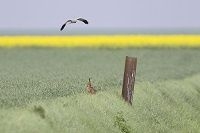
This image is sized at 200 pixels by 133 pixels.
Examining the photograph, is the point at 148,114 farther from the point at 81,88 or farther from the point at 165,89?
the point at 165,89

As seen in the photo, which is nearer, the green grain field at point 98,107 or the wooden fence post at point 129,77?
the green grain field at point 98,107

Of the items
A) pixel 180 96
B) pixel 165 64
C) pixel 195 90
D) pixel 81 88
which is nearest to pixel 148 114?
pixel 81 88

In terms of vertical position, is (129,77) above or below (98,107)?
above

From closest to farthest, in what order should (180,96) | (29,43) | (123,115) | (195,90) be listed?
(123,115)
(180,96)
(195,90)
(29,43)

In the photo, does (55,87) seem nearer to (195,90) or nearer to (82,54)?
(195,90)

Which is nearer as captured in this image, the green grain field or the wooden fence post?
the green grain field

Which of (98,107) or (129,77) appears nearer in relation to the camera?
(98,107)

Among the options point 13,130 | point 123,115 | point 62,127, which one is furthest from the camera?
point 123,115

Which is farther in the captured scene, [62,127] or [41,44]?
[41,44]

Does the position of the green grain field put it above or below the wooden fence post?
below

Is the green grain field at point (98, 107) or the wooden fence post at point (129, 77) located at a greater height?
the wooden fence post at point (129, 77)

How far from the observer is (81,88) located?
18047 millimetres

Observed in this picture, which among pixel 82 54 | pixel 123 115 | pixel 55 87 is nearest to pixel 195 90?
pixel 55 87

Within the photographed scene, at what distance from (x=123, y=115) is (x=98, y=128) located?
166 cm
